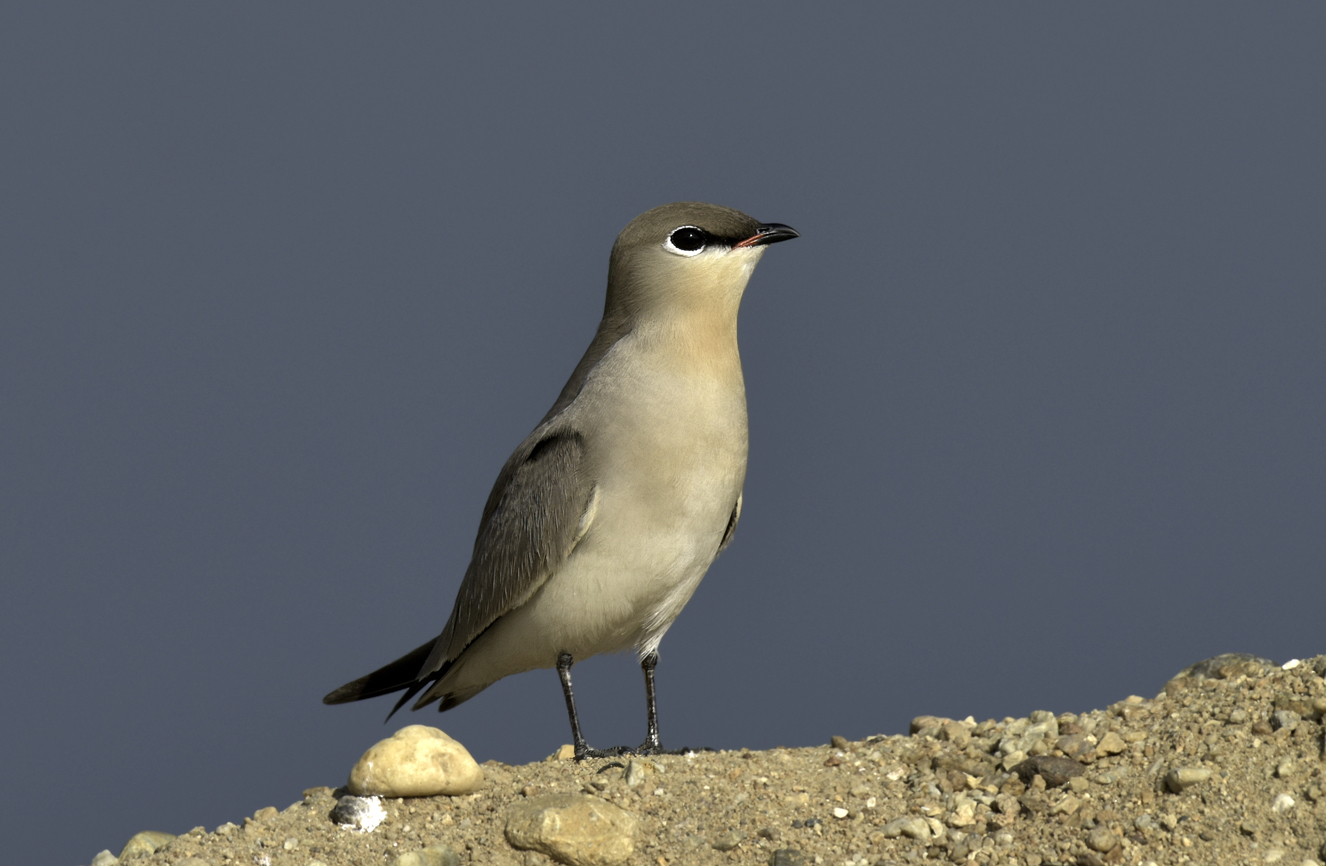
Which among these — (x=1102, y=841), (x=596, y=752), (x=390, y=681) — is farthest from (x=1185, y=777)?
(x=390, y=681)

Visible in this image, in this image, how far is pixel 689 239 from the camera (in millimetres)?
6809

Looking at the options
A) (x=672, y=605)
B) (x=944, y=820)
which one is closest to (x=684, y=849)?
(x=944, y=820)

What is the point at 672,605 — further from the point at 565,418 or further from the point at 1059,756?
the point at 1059,756

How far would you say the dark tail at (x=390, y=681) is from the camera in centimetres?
795

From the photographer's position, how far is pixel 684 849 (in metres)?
5.66

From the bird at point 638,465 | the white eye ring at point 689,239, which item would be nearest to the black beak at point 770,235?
the bird at point 638,465

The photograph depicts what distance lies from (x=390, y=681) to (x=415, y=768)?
212cm

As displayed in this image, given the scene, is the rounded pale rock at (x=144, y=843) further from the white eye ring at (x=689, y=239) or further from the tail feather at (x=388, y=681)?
the white eye ring at (x=689, y=239)

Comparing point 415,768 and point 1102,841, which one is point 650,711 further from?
point 1102,841

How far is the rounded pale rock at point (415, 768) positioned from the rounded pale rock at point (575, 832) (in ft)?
1.46

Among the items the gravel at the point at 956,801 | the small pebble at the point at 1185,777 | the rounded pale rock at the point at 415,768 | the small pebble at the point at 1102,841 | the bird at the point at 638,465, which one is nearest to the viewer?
the small pebble at the point at 1102,841

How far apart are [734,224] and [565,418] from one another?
1371mm

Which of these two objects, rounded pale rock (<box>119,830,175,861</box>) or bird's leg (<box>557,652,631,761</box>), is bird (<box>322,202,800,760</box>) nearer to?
bird's leg (<box>557,652,631,761</box>)

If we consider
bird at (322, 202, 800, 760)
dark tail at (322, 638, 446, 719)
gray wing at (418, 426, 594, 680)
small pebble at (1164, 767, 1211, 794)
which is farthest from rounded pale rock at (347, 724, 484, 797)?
small pebble at (1164, 767, 1211, 794)
